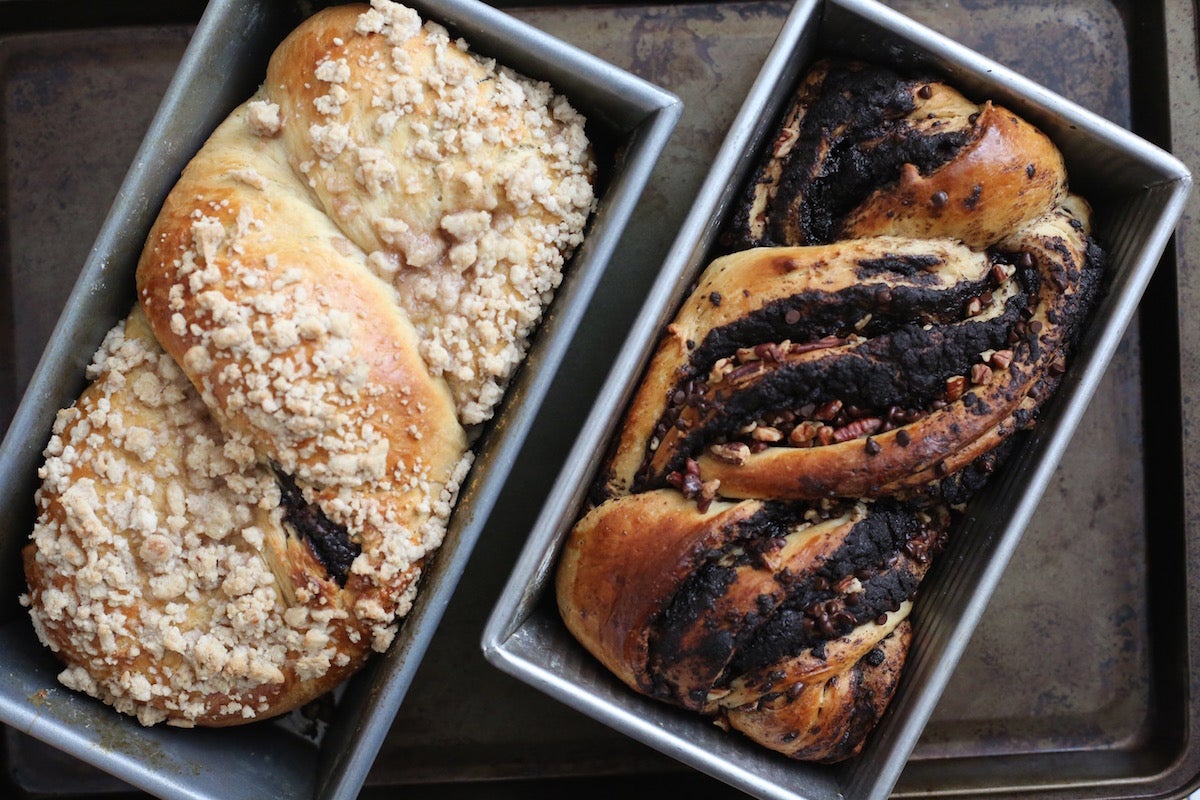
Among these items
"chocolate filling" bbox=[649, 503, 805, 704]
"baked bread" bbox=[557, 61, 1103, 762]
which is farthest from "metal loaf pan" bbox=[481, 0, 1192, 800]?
"chocolate filling" bbox=[649, 503, 805, 704]

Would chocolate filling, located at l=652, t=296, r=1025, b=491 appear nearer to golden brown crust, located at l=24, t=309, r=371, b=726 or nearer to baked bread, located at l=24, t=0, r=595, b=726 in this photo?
baked bread, located at l=24, t=0, r=595, b=726

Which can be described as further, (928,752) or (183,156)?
(928,752)

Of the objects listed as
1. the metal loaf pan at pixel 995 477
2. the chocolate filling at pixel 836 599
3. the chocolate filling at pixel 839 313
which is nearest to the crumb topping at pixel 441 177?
the metal loaf pan at pixel 995 477

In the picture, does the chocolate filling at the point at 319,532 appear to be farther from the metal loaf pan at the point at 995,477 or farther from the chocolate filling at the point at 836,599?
the chocolate filling at the point at 836,599

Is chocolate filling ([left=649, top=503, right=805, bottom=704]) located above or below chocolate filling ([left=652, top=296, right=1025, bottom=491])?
below

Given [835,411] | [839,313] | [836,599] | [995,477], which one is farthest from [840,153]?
[836,599]

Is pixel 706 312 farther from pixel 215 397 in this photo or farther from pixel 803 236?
pixel 215 397

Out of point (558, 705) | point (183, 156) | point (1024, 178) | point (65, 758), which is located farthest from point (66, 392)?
point (1024, 178)
